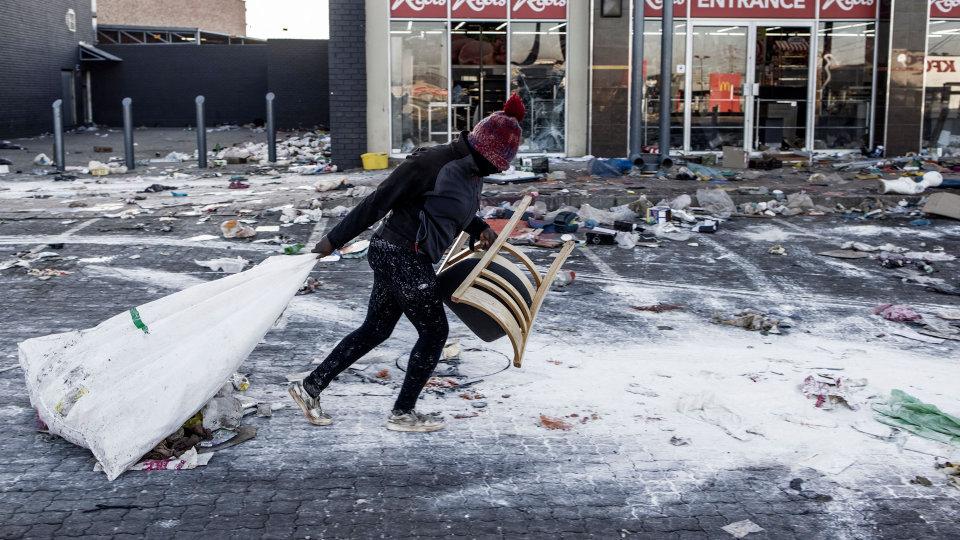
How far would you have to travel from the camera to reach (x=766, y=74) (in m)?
19.1

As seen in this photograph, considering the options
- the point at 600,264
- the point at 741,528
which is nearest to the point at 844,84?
the point at 600,264

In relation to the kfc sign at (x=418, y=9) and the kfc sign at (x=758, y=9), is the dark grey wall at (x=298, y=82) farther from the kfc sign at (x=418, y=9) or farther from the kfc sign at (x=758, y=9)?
the kfc sign at (x=758, y=9)

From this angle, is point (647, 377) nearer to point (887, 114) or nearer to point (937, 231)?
point (937, 231)

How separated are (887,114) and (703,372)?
48.5 feet

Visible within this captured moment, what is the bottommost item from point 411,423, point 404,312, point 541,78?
point 411,423

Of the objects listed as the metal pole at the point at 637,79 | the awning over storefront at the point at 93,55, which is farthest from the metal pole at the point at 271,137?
the awning over storefront at the point at 93,55

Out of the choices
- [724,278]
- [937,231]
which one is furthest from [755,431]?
[937,231]

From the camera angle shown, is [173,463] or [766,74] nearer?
[173,463]

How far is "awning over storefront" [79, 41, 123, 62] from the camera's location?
33.6 m

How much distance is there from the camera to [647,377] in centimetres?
603

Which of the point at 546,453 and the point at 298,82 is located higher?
the point at 298,82

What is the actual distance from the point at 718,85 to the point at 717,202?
7.04 meters

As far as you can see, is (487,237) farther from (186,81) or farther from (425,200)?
(186,81)

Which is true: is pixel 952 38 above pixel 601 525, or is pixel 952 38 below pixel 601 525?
above
